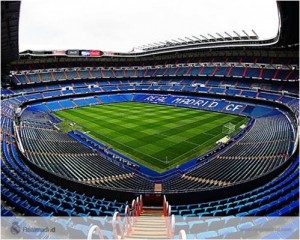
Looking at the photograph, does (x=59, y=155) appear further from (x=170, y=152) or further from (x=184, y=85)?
(x=184, y=85)

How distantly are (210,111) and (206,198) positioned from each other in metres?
32.2

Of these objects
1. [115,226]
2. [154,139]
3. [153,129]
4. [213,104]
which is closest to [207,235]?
[115,226]

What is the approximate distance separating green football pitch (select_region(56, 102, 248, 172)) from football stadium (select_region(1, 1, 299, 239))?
0.62ft

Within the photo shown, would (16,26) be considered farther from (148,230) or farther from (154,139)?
(154,139)

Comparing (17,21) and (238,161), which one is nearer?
(17,21)

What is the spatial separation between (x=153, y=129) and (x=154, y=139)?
Answer: 14.6 feet

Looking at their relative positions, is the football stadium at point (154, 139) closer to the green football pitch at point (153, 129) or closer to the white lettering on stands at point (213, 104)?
the green football pitch at point (153, 129)

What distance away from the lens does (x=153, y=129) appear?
35062 mm

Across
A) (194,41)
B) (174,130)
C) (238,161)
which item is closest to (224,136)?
(174,130)

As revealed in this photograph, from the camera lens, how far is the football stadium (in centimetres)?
953

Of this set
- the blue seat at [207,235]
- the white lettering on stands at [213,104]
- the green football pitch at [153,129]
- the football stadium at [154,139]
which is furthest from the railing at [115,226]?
the white lettering on stands at [213,104]

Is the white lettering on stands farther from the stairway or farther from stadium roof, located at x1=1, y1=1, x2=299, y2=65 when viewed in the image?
the stairway

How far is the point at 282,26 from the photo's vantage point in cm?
3073

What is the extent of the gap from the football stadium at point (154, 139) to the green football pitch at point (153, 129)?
0.19 m
